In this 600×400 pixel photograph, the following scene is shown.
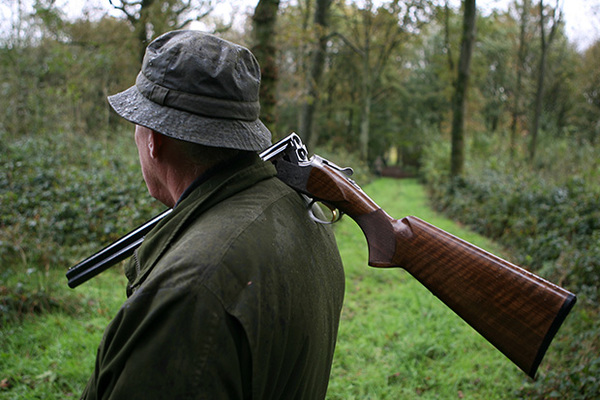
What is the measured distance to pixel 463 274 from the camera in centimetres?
147

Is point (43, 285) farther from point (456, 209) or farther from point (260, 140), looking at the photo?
point (456, 209)

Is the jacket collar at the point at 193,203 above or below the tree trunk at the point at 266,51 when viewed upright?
below

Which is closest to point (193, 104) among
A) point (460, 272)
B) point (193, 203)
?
point (193, 203)

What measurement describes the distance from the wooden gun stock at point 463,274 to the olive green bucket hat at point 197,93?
0.41 meters

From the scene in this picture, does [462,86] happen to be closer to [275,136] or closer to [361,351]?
[275,136]

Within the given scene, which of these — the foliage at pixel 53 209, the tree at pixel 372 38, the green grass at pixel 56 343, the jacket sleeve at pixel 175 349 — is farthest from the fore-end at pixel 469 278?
the tree at pixel 372 38

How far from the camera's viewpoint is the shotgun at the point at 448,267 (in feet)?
4.33

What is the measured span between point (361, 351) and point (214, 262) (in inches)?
140

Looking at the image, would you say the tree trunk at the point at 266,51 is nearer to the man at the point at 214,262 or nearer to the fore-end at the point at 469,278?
the fore-end at the point at 469,278

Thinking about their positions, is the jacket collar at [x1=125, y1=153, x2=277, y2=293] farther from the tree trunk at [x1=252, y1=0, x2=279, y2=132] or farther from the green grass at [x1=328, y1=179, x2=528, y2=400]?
the tree trunk at [x1=252, y1=0, x2=279, y2=132]

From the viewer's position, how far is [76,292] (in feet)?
15.8

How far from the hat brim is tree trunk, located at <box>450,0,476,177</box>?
13.9 meters

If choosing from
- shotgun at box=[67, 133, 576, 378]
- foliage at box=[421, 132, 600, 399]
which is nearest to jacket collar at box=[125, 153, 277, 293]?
shotgun at box=[67, 133, 576, 378]

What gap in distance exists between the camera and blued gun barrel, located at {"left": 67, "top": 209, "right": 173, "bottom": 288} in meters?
1.82
